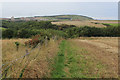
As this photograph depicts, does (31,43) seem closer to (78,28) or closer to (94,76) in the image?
(94,76)

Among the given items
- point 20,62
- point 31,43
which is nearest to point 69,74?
point 20,62

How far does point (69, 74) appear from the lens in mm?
7199

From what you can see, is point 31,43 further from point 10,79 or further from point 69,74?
point 10,79

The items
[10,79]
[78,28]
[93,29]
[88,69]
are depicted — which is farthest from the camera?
[78,28]

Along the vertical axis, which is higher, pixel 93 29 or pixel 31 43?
pixel 93 29

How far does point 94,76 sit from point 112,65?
115 inches

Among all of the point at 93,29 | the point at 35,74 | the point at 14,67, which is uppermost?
the point at 93,29

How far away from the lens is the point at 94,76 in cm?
716

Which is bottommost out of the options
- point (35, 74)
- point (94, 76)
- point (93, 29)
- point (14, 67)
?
point (94, 76)

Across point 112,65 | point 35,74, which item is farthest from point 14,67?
point 112,65

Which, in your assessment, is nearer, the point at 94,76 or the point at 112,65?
the point at 94,76

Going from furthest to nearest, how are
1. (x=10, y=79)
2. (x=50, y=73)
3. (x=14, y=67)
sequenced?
(x=50, y=73) < (x=14, y=67) < (x=10, y=79)

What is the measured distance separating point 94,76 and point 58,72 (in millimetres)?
2041

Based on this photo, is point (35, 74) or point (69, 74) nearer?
point (35, 74)
